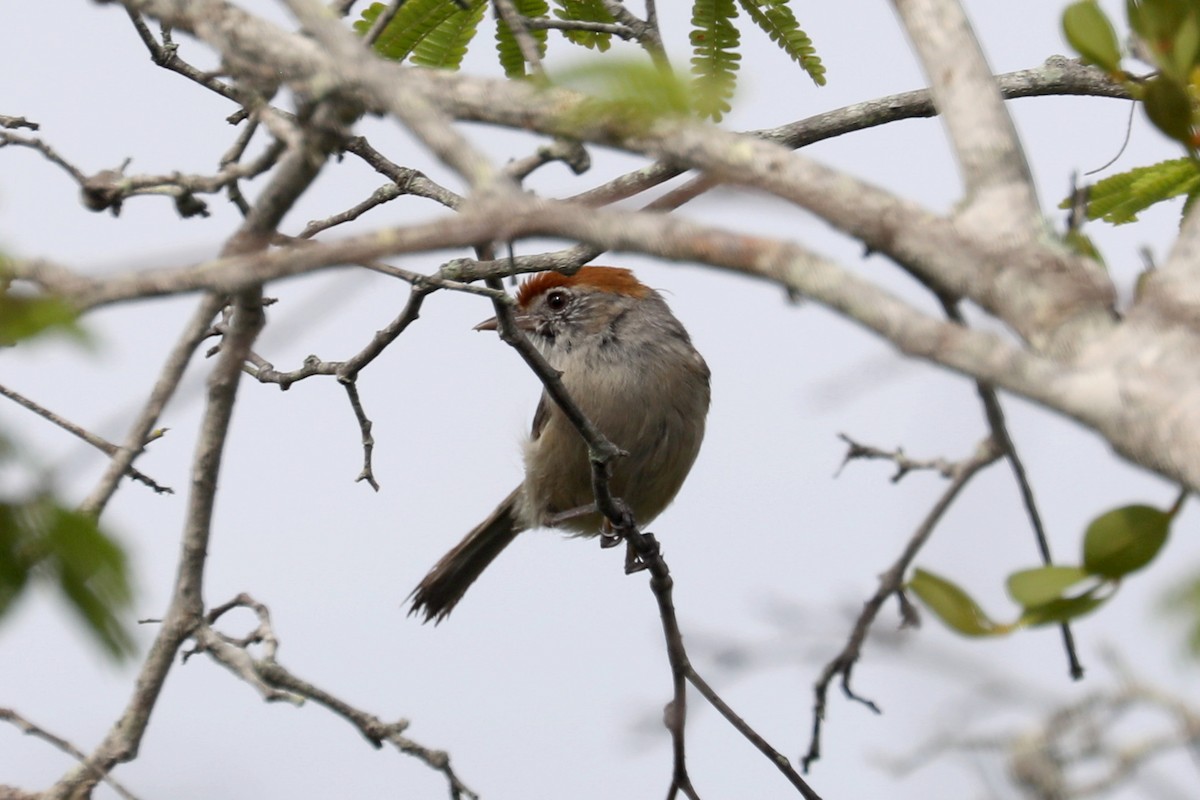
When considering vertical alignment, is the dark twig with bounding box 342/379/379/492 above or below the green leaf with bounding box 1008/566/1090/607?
above

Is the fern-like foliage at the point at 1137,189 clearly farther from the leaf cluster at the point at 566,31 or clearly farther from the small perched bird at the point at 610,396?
the small perched bird at the point at 610,396

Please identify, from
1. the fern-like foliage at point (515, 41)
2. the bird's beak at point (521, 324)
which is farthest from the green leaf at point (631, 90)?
the bird's beak at point (521, 324)

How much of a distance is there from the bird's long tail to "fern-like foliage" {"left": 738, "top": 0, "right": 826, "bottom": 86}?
12.4ft

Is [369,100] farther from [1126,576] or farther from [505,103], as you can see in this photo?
[1126,576]

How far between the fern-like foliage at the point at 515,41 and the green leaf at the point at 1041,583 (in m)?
3.01

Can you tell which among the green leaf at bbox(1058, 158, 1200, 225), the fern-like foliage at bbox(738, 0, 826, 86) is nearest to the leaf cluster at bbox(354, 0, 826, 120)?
the fern-like foliage at bbox(738, 0, 826, 86)

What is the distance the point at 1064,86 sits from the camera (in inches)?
193

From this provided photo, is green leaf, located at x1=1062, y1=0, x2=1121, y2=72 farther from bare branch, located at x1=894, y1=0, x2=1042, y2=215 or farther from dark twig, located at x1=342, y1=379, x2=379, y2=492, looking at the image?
dark twig, located at x1=342, y1=379, x2=379, y2=492

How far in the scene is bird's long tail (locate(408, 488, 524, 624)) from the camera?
759 centimetres

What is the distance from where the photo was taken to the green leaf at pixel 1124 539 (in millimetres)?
1717

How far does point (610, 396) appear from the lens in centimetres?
659

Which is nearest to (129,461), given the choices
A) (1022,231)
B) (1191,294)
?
(1022,231)

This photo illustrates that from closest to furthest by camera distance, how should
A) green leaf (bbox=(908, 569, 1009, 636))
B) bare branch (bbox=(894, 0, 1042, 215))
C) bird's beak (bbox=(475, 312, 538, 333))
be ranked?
bare branch (bbox=(894, 0, 1042, 215))
green leaf (bbox=(908, 569, 1009, 636))
bird's beak (bbox=(475, 312, 538, 333))

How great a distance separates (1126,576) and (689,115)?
872mm
